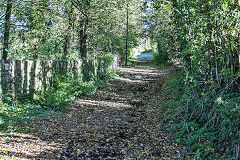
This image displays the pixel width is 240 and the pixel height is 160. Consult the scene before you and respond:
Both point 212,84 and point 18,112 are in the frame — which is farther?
point 18,112

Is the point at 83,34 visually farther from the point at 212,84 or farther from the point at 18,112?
the point at 212,84

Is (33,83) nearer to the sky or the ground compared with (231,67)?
nearer to the ground

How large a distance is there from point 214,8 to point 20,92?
6.23 meters

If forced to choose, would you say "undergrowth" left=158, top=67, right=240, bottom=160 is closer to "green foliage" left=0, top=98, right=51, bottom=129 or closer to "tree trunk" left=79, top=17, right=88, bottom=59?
"green foliage" left=0, top=98, right=51, bottom=129

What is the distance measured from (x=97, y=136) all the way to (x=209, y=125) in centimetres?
267

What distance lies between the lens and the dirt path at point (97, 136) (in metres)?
4.54

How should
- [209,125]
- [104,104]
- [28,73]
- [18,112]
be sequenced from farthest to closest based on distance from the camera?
[104,104] → [28,73] → [18,112] → [209,125]

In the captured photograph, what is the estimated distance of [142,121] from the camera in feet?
23.1

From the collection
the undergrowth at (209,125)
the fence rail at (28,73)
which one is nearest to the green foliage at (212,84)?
the undergrowth at (209,125)

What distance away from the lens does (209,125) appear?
4.71m

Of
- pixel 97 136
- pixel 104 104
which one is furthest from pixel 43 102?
pixel 97 136

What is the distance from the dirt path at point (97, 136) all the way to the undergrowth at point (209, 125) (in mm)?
379

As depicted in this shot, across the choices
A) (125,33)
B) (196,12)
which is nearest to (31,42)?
(196,12)

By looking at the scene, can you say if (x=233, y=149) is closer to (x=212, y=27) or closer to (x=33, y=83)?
(x=212, y=27)
